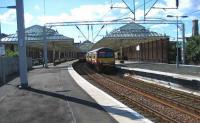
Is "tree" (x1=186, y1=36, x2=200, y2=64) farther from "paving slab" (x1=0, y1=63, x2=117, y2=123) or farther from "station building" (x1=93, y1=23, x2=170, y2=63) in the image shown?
"paving slab" (x1=0, y1=63, x2=117, y2=123)

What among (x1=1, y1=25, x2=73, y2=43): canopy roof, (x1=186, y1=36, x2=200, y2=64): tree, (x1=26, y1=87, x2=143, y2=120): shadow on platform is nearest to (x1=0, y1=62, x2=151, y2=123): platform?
(x1=26, y1=87, x2=143, y2=120): shadow on platform

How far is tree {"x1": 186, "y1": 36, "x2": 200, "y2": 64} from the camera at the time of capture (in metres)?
63.7

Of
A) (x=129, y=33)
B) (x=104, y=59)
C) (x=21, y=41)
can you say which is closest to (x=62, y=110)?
(x=21, y=41)

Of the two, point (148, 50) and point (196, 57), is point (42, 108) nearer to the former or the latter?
point (196, 57)

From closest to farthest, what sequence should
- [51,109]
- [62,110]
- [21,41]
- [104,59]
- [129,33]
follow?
[62,110] → [51,109] → [21,41] → [104,59] → [129,33]

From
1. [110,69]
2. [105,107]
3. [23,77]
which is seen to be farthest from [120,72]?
[105,107]

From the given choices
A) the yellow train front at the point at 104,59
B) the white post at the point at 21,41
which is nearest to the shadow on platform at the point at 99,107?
the white post at the point at 21,41

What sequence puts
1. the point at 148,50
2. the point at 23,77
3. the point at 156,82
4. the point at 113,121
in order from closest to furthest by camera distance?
the point at 113,121
the point at 23,77
the point at 156,82
the point at 148,50

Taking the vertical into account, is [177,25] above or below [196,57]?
above

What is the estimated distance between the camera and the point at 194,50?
64375mm

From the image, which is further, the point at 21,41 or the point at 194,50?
the point at 194,50

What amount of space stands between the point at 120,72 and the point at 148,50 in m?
20.3

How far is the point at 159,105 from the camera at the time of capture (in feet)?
63.5

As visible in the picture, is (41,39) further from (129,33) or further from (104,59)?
(104,59)
